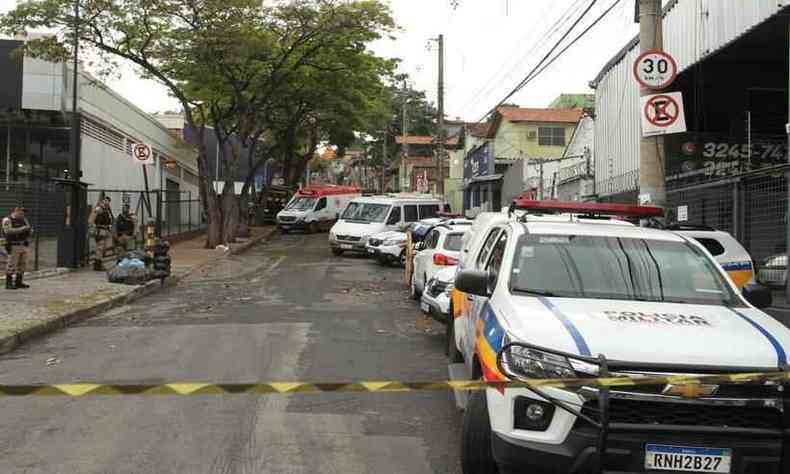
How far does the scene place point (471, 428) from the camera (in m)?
4.53

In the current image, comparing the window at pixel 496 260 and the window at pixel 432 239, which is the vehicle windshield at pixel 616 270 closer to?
the window at pixel 496 260

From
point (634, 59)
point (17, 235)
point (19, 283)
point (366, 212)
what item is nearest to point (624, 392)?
point (17, 235)

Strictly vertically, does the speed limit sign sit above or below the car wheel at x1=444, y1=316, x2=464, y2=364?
above

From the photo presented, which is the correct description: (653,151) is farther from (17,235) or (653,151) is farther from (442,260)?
(17,235)

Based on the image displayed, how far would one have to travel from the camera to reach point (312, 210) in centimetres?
3875

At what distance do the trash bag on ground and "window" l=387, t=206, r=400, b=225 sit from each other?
11.3 meters

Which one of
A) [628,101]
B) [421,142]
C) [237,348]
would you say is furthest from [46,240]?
[421,142]

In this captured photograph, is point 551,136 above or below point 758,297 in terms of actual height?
above

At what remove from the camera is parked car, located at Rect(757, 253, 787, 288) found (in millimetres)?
11438

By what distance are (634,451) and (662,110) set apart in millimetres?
7061

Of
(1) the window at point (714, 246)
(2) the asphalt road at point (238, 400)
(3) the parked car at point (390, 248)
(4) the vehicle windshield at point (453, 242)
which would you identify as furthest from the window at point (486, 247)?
(3) the parked car at point (390, 248)

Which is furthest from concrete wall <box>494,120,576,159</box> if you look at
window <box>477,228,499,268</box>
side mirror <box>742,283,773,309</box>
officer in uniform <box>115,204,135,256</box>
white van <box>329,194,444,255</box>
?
side mirror <box>742,283,773,309</box>

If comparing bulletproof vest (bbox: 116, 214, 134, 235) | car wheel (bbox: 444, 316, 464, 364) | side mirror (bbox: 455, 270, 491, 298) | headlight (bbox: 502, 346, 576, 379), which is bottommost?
car wheel (bbox: 444, 316, 464, 364)

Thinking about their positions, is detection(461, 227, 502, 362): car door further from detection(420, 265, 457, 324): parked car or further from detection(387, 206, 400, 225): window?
detection(387, 206, 400, 225): window
